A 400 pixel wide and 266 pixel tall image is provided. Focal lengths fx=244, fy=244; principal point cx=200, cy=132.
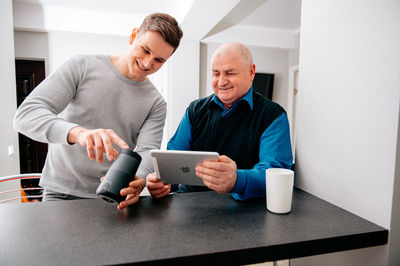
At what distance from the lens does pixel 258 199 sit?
3.20 feet

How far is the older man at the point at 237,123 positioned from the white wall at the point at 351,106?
0.13m

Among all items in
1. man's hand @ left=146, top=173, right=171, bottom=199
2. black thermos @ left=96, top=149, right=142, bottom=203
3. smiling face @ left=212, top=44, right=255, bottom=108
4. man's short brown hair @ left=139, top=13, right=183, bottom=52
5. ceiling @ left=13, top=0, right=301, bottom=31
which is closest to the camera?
black thermos @ left=96, top=149, right=142, bottom=203

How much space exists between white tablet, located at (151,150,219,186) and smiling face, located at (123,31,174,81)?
553mm

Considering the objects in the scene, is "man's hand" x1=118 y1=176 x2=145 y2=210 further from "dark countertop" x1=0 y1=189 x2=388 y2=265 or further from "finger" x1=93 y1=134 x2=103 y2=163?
"finger" x1=93 y1=134 x2=103 y2=163

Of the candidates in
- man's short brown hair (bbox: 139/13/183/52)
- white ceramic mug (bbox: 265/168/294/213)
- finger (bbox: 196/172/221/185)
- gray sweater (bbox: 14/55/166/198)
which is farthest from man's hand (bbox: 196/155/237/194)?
man's short brown hair (bbox: 139/13/183/52)

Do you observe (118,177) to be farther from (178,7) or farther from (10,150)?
(178,7)

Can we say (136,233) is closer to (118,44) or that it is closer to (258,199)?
(258,199)

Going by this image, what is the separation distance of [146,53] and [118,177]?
2.28ft

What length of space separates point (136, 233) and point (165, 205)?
0.23m

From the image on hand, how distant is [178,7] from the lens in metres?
3.36

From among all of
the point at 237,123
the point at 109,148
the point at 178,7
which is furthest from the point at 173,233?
the point at 178,7

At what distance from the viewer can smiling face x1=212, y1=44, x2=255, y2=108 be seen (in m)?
1.29

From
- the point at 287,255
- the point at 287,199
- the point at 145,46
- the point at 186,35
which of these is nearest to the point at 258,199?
the point at 287,199

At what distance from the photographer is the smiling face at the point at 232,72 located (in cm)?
129
